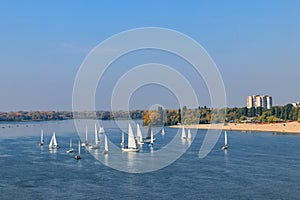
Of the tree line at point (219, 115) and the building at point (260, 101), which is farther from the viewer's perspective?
the building at point (260, 101)

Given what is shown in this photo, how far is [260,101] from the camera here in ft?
523

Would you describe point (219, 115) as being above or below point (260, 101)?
below

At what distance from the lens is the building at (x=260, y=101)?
159 meters

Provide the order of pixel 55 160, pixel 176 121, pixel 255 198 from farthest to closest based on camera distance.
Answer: pixel 176 121 → pixel 55 160 → pixel 255 198

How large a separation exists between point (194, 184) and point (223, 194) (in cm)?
277

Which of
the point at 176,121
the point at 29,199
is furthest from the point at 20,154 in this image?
the point at 176,121

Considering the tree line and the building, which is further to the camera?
the building

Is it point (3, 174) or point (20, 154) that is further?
point (20, 154)

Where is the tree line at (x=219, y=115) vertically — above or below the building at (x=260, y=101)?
below

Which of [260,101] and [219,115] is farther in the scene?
[260,101]

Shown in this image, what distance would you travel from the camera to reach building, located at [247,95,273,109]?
523 feet

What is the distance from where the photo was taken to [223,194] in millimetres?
21172

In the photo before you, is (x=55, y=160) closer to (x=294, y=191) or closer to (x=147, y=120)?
(x=294, y=191)

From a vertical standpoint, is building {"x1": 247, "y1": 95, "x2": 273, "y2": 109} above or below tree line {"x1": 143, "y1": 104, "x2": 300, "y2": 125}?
above
